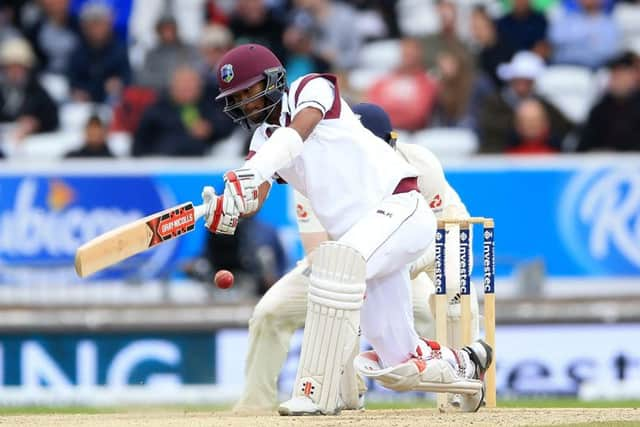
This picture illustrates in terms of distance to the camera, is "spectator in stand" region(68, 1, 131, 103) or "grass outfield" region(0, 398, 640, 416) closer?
"grass outfield" region(0, 398, 640, 416)

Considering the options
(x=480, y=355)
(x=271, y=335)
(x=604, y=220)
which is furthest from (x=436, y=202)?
(x=604, y=220)

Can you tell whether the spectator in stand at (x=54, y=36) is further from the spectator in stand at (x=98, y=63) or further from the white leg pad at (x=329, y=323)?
the white leg pad at (x=329, y=323)

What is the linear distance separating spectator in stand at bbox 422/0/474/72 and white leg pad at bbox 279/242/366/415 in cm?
820

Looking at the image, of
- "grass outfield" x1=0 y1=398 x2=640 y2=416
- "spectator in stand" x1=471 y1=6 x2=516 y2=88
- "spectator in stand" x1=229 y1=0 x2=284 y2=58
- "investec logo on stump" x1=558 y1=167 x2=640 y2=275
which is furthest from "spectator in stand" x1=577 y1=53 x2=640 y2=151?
"grass outfield" x1=0 y1=398 x2=640 y2=416

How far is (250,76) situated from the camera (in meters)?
7.44

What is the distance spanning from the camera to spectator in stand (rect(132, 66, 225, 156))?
1437 cm

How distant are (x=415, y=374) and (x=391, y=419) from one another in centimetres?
25

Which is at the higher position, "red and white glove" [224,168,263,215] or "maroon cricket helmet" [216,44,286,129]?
"maroon cricket helmet" [216,44,286,129]

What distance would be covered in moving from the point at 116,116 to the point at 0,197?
1859mm

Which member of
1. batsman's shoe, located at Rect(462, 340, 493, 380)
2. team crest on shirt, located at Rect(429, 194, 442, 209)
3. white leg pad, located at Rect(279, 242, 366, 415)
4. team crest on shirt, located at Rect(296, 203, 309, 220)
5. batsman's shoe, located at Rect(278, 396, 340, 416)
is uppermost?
team crest on shirt, located at Rect(429, 194, 442, 209)

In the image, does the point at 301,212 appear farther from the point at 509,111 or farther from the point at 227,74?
the point at 509,111

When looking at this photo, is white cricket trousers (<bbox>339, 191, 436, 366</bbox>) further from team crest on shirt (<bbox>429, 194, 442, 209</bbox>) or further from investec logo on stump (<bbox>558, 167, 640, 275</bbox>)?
investec logo on stump (<bbox>558, 167, 640, 275</bbox>)

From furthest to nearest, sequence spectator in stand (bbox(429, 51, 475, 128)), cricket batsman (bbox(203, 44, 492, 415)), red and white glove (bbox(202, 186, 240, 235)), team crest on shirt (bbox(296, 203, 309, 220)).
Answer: spectator in stand (bbox(429, 51, 475, 128))
team crest on shirt (bbox(296, 203, 309, 220))
cricket batsman (bbox(203, 44, 492, 415))
red and white glove (bbox(202, 186, 240, 235))

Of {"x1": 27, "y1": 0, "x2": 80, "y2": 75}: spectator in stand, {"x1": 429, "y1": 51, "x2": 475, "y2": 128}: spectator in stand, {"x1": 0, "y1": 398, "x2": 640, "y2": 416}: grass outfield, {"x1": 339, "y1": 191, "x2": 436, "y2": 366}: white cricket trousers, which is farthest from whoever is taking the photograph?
{"x1": 27, "y1": 0, "x2": 80, "y2": 75}: spectator in stand
